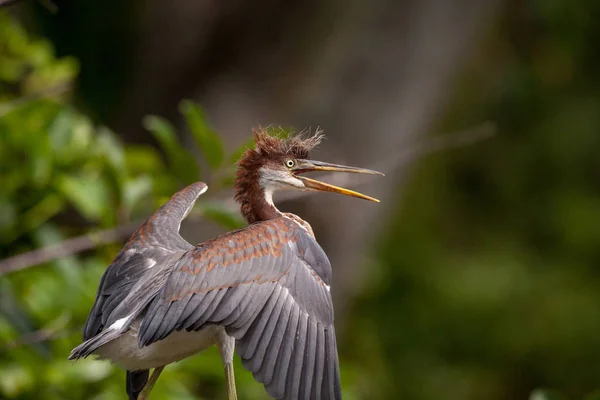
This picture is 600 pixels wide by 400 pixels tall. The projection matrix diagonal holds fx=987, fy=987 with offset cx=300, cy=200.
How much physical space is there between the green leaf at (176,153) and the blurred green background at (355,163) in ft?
0.04

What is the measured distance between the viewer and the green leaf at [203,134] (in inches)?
156

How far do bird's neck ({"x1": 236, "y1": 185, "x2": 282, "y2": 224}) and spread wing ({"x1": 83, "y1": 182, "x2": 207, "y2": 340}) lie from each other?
243mm

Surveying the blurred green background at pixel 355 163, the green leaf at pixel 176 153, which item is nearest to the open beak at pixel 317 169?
the blurred green background at pixel 355 163

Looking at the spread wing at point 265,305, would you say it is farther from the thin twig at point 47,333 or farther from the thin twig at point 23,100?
the thin twig at point 23,100

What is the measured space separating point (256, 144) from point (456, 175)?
6669mm

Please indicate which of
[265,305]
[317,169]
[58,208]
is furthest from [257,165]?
[58,208]

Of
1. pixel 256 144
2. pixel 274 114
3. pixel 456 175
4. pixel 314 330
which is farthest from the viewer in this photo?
pixel 456 175

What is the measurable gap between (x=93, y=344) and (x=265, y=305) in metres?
0.47

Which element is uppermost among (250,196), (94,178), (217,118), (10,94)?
(217,118)

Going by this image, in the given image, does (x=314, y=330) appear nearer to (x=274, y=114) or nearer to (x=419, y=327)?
(x=274, y=114)

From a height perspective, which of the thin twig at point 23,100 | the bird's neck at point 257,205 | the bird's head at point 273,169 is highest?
the thin twig at point 23,100

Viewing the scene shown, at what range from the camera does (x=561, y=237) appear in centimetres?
905

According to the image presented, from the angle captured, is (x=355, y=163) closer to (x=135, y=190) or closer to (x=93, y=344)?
(x=135, y=190)

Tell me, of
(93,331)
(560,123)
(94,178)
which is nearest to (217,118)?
(94,178)
